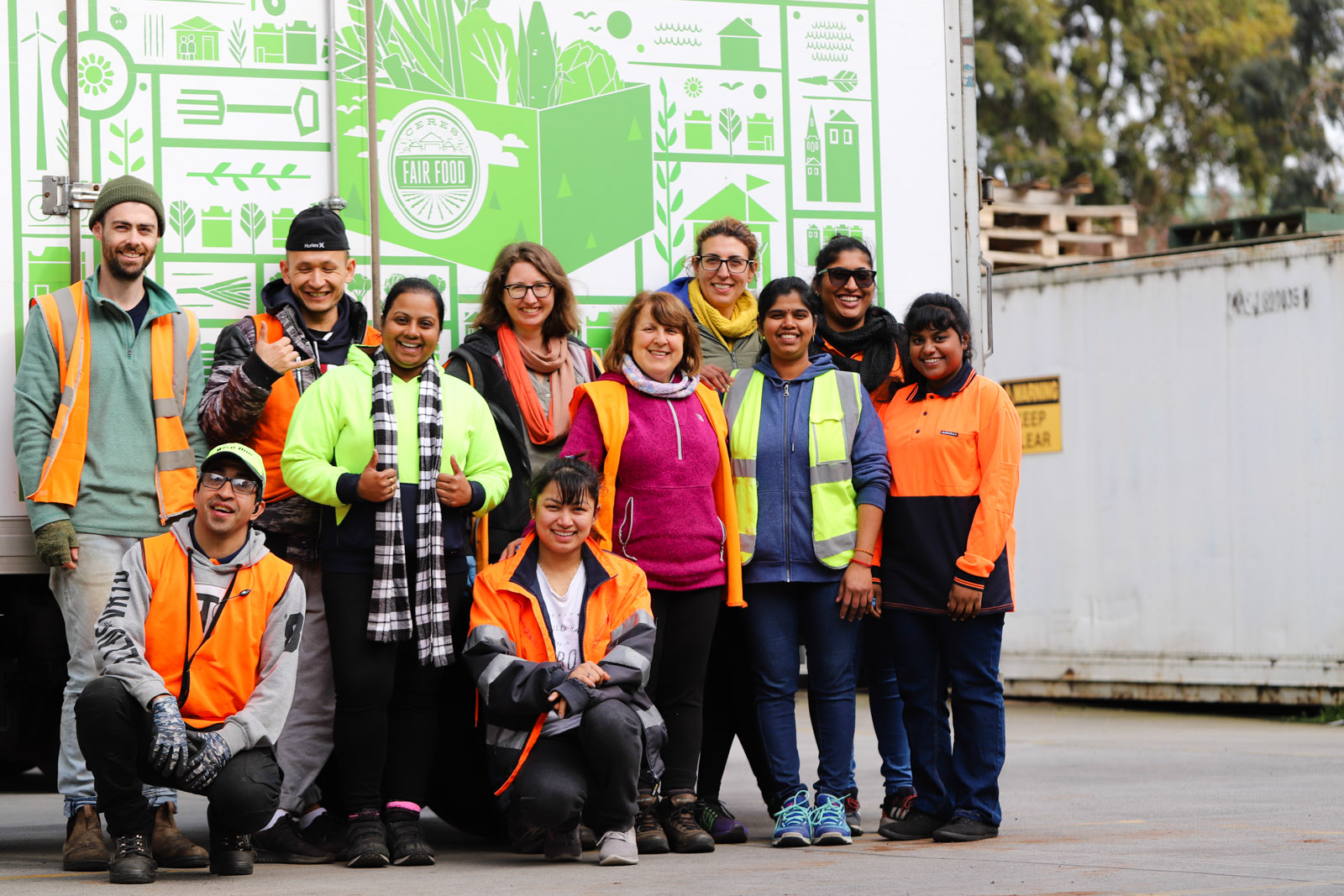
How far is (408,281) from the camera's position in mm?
5719

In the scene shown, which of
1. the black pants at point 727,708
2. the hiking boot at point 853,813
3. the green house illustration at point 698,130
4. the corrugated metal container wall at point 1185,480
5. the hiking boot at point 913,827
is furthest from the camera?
the corrugated metal container wall at point 1185,480

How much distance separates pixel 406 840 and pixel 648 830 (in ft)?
2.76

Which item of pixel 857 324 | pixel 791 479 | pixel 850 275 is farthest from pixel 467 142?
pixel 791 479

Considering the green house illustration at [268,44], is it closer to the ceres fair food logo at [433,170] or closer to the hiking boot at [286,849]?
the ceres fair food logo at [433,170]

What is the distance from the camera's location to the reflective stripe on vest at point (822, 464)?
233 inches

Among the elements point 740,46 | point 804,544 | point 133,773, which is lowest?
point 133,773

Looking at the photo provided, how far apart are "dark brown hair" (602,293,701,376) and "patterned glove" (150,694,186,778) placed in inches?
75.5

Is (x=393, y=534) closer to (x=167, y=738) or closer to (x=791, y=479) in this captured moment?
(x=167, y=738)

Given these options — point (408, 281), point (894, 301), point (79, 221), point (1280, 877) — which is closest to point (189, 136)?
point (79, 221)

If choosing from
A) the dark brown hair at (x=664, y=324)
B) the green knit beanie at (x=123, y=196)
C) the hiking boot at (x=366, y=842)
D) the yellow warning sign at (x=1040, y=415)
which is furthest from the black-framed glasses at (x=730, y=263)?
the yellow warning sign at (x=1040, y=415)

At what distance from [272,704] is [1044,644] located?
8.19 m

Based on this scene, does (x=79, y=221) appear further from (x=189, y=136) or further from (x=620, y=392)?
(x=620, y=392)

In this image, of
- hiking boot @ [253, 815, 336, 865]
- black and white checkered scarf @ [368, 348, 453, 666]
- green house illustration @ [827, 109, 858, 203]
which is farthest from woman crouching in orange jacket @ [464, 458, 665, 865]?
green house illustration @ [827, 109, 858, 203]

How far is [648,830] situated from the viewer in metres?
5.77
